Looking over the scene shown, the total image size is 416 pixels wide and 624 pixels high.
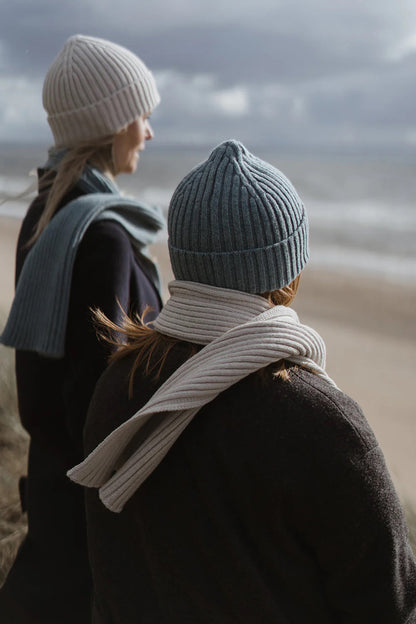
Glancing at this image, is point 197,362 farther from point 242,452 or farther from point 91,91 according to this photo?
point 91,91

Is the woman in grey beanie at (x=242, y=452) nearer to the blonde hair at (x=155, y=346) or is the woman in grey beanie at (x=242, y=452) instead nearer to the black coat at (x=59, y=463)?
the blonde hair at (x=155, y=346)

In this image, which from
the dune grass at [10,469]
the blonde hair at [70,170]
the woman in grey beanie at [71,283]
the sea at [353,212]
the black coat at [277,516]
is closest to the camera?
the black coat at [277,516]

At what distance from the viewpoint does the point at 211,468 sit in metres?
1.31

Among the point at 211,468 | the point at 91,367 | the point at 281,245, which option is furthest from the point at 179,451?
the point at 91,367

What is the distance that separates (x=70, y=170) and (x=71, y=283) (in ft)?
1.54

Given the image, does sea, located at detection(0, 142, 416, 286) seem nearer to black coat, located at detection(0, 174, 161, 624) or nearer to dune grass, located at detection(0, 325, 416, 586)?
black coat, located at detection(0, 174, 161, 624)

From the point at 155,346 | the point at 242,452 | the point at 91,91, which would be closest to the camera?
the point at 242,452

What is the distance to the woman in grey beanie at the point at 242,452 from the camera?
127 cm

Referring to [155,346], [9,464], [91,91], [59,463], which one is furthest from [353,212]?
[155,346]

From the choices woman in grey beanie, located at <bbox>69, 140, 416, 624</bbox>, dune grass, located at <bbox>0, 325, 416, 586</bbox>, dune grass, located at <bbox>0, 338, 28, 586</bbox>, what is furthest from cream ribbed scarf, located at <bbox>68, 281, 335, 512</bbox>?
dune grass, located at <bbox>0, 338, 28, 586</bbox>

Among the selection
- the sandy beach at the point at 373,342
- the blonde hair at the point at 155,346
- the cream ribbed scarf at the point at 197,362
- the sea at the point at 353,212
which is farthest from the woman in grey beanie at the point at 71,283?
the sandy beach at the point at 373,342

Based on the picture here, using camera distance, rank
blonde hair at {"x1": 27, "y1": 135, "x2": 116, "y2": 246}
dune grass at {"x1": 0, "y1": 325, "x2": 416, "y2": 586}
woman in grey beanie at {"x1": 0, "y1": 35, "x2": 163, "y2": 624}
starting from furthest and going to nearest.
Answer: dune grass at {"x1": 0, "y1": 325, "x2": 416, "y2": 586}, blonde hair at {"x1": 27, "y1": 135, "x2": 116, "y2": 246}, woman in grey beanie at {"x1": 0, "y1": 35, "x2": 163, "y2": 624}

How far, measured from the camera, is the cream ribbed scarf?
1.28m

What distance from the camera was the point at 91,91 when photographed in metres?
2.71
